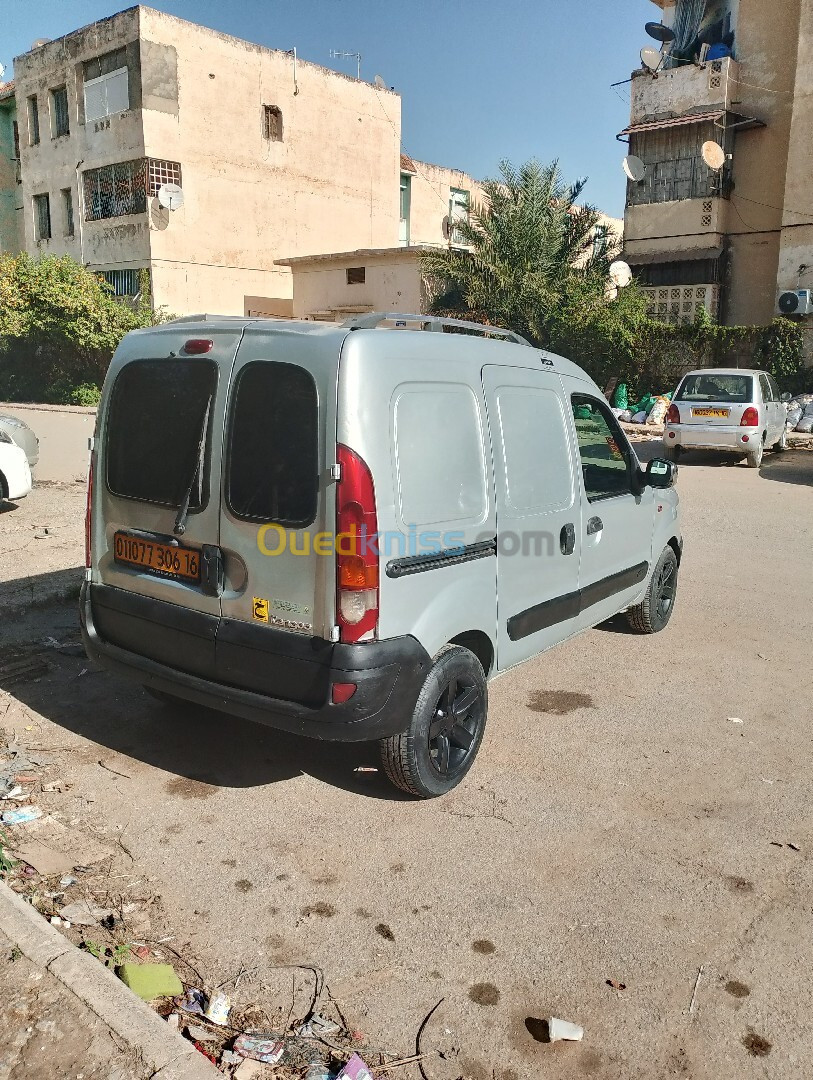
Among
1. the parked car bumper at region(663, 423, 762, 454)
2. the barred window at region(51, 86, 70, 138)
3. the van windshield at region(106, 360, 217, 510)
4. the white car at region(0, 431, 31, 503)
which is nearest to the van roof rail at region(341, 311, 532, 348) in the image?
the van windshield at region(106, 360, 217, 510)

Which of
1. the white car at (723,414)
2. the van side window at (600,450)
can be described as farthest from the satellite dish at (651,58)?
the van side window at (600,450)

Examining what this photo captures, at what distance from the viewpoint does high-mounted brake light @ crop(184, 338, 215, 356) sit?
3.65 meters

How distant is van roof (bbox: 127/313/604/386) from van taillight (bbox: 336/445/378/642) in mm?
513

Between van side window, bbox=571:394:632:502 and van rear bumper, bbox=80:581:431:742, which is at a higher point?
van side window, bbox=571:394:632:502

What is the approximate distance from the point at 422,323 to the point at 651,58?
2665 centimetres

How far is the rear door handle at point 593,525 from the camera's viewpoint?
4812 mm

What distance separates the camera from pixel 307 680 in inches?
134

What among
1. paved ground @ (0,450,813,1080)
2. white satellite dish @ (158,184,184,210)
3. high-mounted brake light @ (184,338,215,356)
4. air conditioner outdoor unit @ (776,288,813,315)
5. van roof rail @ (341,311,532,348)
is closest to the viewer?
paved ground @ (0,450,813,1080)

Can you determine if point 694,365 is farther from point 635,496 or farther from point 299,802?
point 299,802

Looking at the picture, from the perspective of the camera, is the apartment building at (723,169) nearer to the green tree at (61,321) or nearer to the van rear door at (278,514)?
the green tree at (61,321)

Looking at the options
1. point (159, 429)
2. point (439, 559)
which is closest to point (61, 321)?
point (159, 429)

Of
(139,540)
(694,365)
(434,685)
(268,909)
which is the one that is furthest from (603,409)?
(694,365)

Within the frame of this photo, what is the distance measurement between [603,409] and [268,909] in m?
3.37

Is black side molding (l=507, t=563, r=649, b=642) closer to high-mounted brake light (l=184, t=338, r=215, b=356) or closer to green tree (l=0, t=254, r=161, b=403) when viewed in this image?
high-mounted brake light (l=184, t=338, r=215, b=356)
